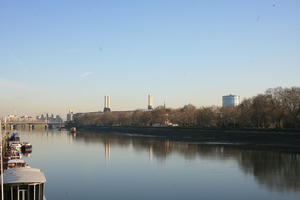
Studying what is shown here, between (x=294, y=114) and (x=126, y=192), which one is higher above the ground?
(x=294, y=114)

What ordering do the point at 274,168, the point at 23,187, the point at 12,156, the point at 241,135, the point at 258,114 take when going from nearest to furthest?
the point at 23,187, the point at 274,168, the point at 12,156, the point at 258,114, the point at 241,135

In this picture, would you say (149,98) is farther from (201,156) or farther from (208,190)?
(208,190)

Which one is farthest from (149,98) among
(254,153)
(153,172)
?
(153,172)

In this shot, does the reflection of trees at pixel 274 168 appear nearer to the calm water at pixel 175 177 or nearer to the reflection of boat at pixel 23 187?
the calm water at pixel 175 177

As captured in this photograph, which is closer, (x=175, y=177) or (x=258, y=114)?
(x=175, y=177)

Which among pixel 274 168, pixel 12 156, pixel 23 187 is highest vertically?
pixel 23 187

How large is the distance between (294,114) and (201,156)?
25.1 metres

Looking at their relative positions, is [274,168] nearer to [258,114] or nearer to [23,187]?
A: [23,187]

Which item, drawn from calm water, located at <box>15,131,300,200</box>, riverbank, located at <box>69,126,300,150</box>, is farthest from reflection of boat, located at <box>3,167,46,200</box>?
riverbank, located at <box>69,126,300,150</box>

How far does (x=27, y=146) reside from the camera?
166 feet

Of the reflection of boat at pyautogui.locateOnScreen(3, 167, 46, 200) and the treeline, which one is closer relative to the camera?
the reflection of boat at pyautogui.locateOnScreen(3, 167, 46, 200)

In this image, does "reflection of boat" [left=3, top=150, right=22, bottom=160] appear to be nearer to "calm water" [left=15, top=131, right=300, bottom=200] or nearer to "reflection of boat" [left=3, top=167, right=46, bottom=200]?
"calm water" [left=15, top=131, right=300, bottom=200]

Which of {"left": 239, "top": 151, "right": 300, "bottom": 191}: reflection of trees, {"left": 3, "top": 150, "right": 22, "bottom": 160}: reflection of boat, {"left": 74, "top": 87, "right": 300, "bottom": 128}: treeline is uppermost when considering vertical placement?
{"left": 74, "top": 87, "right": 300, "bottom": 128}: treeline

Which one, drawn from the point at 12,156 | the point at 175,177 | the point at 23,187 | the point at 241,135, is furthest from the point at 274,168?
the point at 241,135
